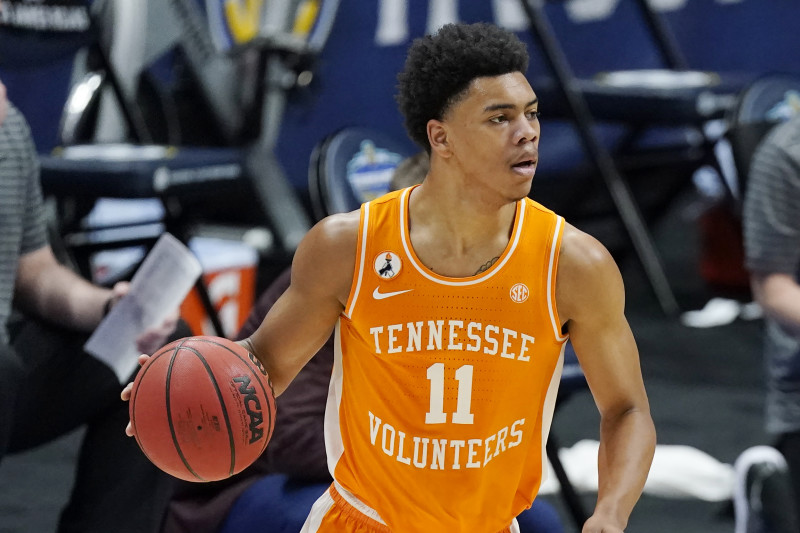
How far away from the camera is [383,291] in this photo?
188 cm

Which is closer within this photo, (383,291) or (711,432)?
(383,291)

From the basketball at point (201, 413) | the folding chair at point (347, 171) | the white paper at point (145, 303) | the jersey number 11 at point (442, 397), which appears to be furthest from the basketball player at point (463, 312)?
the folding chair at point (347, 171)

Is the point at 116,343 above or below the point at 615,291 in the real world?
below

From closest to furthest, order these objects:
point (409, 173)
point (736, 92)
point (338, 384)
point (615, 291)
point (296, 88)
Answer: point (615, 291), point (338, 384), point (409, 173), point (736, 92), point (296, 88)

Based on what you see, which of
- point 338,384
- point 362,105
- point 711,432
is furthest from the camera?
point 362,105

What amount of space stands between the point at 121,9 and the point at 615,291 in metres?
3.41

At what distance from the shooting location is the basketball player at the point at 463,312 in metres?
1.82

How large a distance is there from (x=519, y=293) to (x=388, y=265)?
209 millimetres

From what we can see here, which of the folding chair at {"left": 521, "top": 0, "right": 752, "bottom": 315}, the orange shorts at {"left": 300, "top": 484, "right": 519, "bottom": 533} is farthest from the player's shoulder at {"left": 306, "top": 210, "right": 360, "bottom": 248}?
the folding chair at {"left": 521, "top": 0, "right": 752, "bottom": 315}

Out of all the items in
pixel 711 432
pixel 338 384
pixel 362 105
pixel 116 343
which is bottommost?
pixel 711 432

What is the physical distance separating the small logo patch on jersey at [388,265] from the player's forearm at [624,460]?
41cm

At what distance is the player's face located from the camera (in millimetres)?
1773

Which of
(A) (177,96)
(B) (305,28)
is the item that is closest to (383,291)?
(B) (305,28)

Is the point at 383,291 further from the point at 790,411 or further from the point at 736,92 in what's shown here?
the point at 736,92
